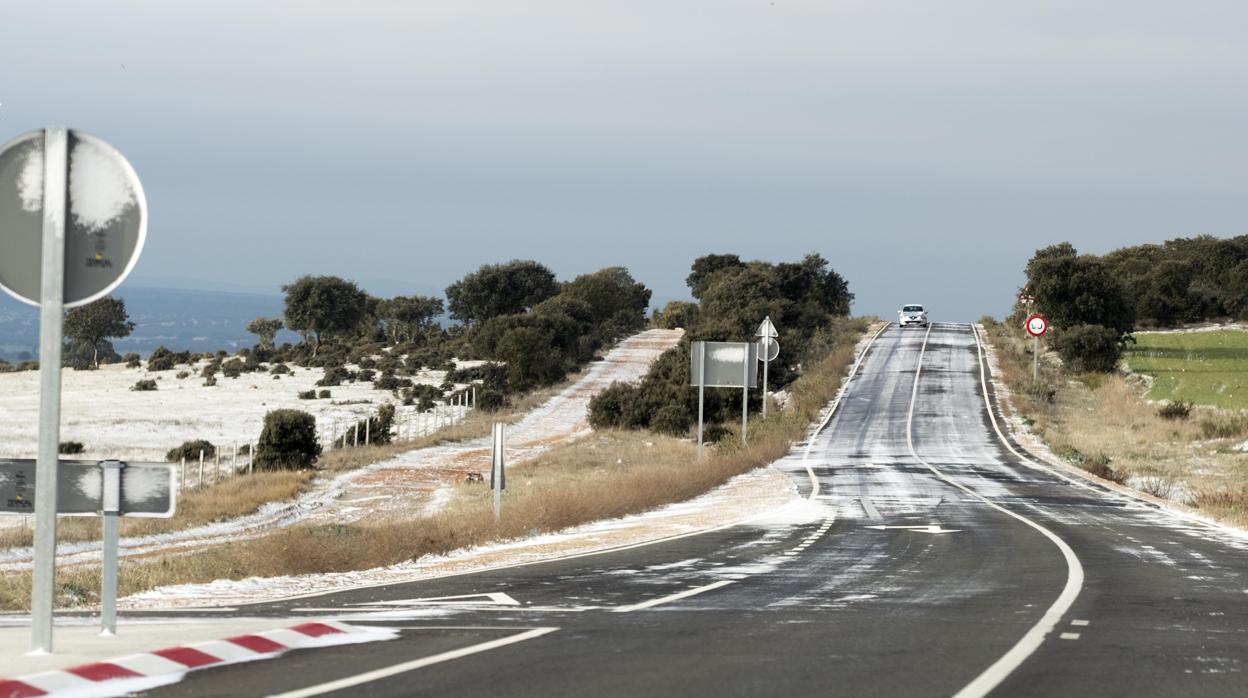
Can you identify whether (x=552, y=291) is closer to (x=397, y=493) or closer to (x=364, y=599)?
(x=397, y=493)

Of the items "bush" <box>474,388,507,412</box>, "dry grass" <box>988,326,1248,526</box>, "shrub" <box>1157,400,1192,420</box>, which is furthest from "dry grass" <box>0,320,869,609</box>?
"bush" <box>474,388,507,412</box>

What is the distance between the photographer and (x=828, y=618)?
38.0ft

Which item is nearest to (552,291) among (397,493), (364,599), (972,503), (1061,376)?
(1061,376)

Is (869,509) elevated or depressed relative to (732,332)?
depressed

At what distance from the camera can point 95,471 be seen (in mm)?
8062

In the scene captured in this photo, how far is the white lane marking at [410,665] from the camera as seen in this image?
7.54 meters

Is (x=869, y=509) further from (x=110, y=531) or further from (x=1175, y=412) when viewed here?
(x=1175, y=412)

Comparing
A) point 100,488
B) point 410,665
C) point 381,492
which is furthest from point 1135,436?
point 100,488

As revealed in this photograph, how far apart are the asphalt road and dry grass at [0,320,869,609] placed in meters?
2.44

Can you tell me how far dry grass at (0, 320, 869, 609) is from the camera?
53.9 ft

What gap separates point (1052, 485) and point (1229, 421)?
2392 cm

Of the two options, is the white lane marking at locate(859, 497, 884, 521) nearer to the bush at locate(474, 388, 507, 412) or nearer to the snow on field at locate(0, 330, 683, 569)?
the snow on field at locate(0, 330, 683, 569)

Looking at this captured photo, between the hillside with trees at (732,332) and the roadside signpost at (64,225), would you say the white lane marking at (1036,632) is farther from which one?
the hillside with trees at (732,332)

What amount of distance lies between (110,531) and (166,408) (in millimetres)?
65463
